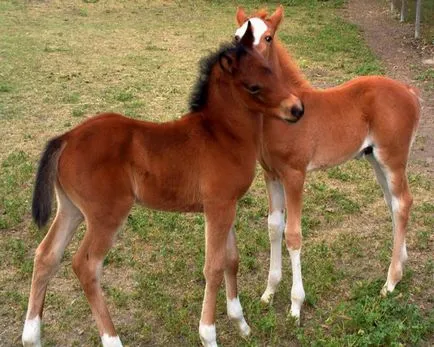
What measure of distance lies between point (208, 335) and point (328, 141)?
1.38 meters

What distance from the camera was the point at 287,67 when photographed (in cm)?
347

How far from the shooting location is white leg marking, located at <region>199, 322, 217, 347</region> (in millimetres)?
2945

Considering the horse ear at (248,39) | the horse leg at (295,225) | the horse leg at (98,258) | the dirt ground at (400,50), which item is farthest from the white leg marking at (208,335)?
the dirt ground at (400,50)

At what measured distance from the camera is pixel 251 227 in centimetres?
454

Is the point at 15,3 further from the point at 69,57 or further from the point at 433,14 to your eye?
the point at 433,14

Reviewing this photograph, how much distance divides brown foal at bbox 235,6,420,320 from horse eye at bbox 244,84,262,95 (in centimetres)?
57

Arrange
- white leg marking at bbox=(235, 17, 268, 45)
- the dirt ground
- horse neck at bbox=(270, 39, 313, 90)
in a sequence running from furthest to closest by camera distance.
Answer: the dirt ground → horse neck at bbox=(270, 39, 313, 90) → white leg marking at bbox=(235, 17, 268, 45)

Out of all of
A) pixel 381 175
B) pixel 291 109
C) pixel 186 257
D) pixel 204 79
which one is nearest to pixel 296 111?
pixel 291 109

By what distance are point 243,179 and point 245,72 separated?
559 mm

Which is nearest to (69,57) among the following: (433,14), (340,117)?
(340,117)

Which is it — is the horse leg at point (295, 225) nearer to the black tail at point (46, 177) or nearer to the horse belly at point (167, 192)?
the horse belly at point (167, 192)

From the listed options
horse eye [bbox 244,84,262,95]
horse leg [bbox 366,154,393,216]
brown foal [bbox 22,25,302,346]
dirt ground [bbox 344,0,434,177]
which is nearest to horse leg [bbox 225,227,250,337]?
brown foal [bbox 22,25,302,346]

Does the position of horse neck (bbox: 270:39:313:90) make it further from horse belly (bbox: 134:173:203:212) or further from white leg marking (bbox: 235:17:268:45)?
horse belly (bbox: 134:173:203:212)

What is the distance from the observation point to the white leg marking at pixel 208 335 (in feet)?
9.66
